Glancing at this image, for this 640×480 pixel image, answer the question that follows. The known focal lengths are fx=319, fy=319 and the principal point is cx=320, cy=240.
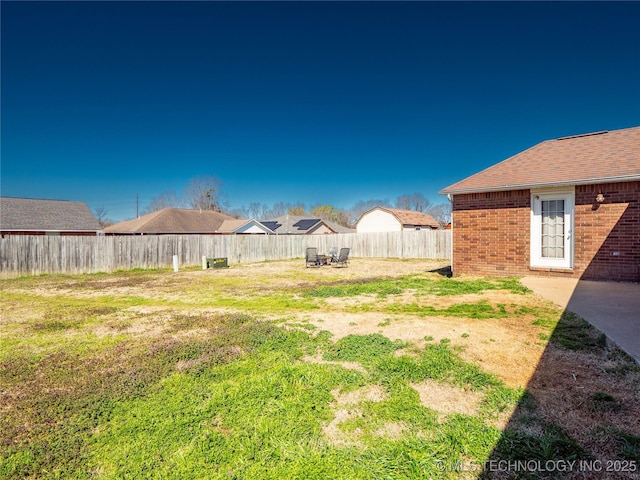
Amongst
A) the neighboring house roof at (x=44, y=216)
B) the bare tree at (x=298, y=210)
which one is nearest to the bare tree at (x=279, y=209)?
the bare tree at (x=298, y=210)

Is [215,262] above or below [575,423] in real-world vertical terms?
above

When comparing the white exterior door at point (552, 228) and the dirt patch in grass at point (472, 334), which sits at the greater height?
the white exterior door at point (552, 228)

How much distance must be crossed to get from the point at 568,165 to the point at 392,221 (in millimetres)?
31330

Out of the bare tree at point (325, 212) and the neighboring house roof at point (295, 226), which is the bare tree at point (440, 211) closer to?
the bare tree at point (325, 212)

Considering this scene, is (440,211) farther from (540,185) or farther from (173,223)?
(540,185)

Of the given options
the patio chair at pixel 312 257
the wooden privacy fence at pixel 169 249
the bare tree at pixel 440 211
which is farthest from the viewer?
the bare tree at pixel 440 211

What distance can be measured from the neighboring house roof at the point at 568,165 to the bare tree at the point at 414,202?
57639mm

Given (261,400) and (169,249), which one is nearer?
(261,400)

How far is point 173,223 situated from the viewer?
3269cm

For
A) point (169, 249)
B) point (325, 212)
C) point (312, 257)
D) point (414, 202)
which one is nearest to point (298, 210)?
point (325, 212)

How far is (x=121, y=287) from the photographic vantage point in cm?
1067

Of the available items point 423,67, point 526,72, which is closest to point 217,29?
point 423,67

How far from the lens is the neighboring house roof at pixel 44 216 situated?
2038cm

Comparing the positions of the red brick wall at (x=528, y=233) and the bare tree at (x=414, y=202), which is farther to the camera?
the bare tree at (x=414, y=202)
